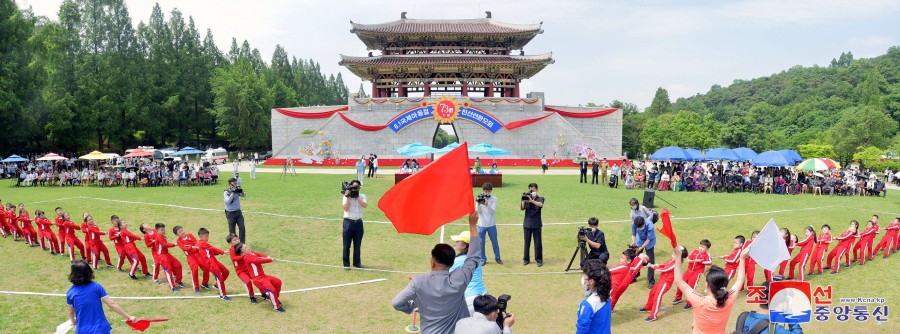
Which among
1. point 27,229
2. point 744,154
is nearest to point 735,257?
point 27,229

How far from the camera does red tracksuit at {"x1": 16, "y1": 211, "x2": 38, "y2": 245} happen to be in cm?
1237

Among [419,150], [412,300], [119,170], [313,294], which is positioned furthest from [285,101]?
[412,300]

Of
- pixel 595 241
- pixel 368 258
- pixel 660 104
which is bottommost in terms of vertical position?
pixel 368 258

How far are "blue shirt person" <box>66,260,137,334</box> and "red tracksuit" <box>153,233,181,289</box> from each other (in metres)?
3.86

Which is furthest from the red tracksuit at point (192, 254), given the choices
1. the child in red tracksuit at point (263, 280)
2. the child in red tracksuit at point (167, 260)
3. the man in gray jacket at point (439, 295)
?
the man in gray jacket at point (439, 295)

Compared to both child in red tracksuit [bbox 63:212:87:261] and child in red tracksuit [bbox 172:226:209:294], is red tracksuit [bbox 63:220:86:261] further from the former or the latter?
child in red tracksuit [bbox 172:226:209:294]

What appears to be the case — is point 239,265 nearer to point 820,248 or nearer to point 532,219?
point 532,219

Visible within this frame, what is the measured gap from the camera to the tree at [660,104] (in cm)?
8388

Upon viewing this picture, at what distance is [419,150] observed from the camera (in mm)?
24906

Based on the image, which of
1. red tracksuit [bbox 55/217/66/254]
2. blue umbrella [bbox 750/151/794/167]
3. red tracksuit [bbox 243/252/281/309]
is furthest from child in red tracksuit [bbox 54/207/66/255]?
blue umbrella [bbox 750/151/794/167]

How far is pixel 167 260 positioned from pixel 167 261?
0.02 meters

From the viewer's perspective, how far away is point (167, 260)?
29.4 feet

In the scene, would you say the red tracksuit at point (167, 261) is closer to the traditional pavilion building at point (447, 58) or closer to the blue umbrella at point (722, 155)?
the blue umbrella at point (722, 155)

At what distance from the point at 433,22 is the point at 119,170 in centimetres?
3233
